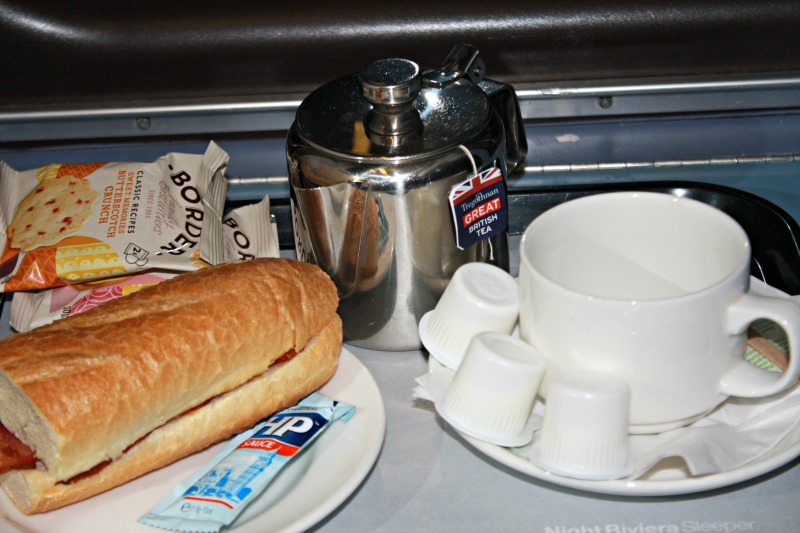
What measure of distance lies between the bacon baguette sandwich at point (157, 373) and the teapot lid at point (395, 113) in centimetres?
13

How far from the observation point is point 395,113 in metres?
0.77

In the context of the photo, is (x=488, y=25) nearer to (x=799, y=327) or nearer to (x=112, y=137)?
(x=112, y=137)

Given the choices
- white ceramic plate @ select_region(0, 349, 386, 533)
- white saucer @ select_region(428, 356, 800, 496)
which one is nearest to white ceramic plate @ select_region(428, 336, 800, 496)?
white saucer @ select_region(428, 356, 800, 496)

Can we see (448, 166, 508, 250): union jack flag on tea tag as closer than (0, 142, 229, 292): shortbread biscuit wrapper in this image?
Yes

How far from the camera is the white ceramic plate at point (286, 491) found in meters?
0.64

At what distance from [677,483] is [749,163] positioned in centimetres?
58

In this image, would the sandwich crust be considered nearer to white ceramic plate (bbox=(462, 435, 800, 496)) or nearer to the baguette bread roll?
the baguette bread roll

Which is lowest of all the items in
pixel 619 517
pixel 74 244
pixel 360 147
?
pixel 619 517

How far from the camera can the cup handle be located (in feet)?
1.95

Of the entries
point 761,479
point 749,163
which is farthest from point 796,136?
point 761,479

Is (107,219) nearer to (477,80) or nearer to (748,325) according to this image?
(477,80)

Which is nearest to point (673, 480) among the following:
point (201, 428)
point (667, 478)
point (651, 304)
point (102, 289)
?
point (667, 478)

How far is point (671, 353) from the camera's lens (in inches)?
23.5

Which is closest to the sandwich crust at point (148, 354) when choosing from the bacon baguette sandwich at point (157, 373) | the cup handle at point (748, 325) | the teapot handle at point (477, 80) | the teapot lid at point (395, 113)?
the bacon baguette sandwich at point (157, 373)
